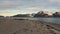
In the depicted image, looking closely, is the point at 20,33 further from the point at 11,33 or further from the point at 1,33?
the point at 1,33

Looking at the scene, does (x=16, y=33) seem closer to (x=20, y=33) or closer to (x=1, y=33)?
(x=20, y=33)

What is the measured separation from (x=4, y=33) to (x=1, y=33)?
29 cm

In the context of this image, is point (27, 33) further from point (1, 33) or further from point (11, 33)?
point (1, 33)

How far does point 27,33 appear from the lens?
14.0 m

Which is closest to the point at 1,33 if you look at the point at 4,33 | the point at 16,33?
the point at 4,33

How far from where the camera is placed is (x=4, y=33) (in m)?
13.2

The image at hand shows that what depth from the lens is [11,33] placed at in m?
13.4

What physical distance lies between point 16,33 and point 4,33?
1177mm

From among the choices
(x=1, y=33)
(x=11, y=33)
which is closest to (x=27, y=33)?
(x=11, y=33)

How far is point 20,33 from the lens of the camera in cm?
1363

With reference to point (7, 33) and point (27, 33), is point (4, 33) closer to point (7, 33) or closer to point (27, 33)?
point (7, 33)

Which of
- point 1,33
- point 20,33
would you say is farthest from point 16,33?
point 1,33

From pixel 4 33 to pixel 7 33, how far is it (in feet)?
0.95

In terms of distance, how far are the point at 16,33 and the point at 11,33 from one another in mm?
495
